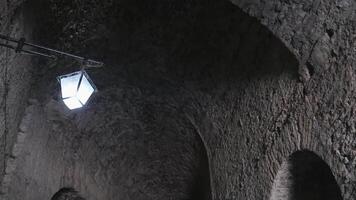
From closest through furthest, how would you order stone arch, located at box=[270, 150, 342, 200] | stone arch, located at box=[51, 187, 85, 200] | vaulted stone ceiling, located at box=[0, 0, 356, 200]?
vaulted stone ceiling, located at box=[0, 0, 356, 200]
stone arch, located at box=[270, 150, 342, 200]
stone arch, located at box=[51, 187, 85, 200]

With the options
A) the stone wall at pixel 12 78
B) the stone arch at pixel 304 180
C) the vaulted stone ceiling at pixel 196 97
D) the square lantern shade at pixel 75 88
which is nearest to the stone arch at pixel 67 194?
the vaulted stone ceiling at pixel 196 97

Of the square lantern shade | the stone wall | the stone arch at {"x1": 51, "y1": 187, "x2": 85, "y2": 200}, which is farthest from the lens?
the stone arch at {"x1": 51, "y1": 187, "x2": 85, "y2": 200}

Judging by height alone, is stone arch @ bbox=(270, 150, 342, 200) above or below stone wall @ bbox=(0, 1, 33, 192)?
below

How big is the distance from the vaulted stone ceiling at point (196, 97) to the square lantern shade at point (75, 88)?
45 centimetres

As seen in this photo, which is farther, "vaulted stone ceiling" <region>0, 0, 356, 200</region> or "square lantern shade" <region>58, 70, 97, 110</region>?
"square lantern shade" <region>58, 70, 97, 110</region>

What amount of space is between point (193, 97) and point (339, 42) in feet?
7.42

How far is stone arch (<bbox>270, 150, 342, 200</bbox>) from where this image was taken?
4004mm

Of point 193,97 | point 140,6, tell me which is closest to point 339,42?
point 140,6

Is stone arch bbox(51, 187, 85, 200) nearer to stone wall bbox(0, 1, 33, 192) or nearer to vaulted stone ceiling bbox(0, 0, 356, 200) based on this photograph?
vaulted stone ceiling bbox(0, 0, 356, 200)

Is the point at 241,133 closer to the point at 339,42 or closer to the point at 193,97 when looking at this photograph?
the point at 193,97

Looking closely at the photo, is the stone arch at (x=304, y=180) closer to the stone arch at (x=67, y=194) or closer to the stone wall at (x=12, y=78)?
the stone wall at (x=12, y=78)

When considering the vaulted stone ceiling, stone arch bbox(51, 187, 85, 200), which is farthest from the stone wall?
stone arch bbox(51, 187, 85, 200)

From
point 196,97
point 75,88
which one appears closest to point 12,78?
point 75,88

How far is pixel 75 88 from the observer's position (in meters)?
4.42
